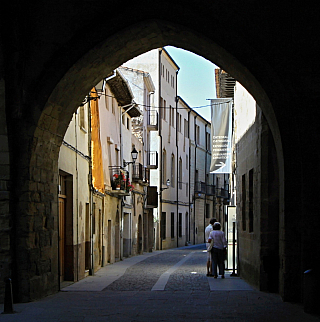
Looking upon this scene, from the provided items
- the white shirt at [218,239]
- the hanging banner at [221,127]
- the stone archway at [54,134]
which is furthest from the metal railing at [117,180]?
the stone archway at [54,134]

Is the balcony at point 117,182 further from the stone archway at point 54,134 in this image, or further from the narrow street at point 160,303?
the stone archway at point 54,134

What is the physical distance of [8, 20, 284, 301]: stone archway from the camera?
396 inches

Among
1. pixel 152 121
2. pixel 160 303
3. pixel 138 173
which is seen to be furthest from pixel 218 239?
pixel 152 121

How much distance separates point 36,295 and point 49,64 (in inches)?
153

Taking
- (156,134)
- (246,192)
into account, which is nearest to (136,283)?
(246,192)

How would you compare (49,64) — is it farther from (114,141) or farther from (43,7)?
(114,141)

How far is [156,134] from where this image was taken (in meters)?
37.9

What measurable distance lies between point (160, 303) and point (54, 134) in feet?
12.2

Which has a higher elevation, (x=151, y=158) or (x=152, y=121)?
(x=152, y=121)

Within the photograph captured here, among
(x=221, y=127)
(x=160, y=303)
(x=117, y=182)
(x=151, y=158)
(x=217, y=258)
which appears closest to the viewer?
(x=160, y=303)

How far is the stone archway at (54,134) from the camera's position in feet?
33.0

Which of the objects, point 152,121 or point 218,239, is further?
point 152,121

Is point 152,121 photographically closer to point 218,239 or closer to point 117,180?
point 117,180

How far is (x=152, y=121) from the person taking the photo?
1444 inches
